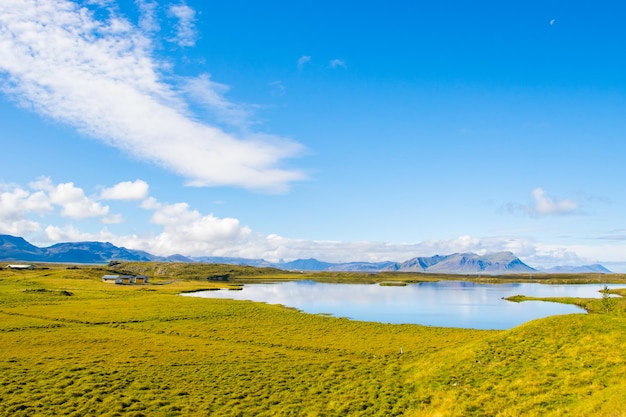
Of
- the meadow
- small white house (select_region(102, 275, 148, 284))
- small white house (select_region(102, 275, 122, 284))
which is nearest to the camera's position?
the meadow

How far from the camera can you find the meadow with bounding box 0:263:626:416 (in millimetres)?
27938

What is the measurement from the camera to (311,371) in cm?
3881

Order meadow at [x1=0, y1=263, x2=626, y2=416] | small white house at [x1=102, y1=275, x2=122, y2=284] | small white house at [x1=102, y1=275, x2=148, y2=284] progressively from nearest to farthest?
meadow at [x1=0, y1=263, x2=626, y2=416] < small white house at [x1=102, y1=275, x2=122, y2=284] < small white house at [x1=102, y1=275, x2=148, y2=284]

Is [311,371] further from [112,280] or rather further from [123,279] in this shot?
[112,280]

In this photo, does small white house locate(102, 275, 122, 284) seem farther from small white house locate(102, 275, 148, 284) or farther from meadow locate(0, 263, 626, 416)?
meadow locate(0, 263, 626, 416)

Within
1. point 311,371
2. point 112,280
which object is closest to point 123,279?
point 112,280

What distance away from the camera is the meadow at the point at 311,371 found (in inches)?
1100

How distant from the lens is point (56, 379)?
34031 millimetres

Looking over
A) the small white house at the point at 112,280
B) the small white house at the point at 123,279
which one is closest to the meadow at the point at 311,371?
the small white house at the point at 112,280

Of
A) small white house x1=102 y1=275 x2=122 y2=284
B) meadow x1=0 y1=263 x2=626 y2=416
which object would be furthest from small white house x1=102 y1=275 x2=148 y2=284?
meadow x1=0 y1=263 x2=626 y2=416

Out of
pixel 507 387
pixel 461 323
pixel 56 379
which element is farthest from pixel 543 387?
pixel 461 323

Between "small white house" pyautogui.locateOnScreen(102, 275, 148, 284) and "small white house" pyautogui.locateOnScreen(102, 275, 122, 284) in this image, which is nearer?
"small white house" pyautogui.locateOnScreen(102, 275, 122, 284)

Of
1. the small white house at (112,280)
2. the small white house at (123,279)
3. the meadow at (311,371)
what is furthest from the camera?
the small white house at (123,279)

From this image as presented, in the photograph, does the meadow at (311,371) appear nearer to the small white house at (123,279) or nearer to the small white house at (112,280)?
the small white house at (112,280)
